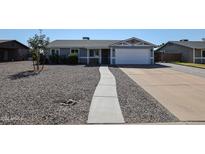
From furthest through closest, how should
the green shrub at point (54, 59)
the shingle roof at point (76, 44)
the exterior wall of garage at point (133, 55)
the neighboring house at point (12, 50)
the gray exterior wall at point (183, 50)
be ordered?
the neighboring house at point (12, 50)
the gray exterior wall at point (183, 50)
the shingle roof at point (76, 44)
the green shrub at point (54, 59)
the exterior wall of garage at point (133, 55)

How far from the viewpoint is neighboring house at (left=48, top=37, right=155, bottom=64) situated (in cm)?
3844

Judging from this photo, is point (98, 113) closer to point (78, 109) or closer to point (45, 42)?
point (78, 109)

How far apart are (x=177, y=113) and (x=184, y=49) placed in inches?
1558

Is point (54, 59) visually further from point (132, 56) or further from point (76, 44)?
point (132, 56)

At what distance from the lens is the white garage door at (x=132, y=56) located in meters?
38.4

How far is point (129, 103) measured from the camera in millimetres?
9750

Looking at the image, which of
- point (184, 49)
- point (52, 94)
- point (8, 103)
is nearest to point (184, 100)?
point (52, 94)

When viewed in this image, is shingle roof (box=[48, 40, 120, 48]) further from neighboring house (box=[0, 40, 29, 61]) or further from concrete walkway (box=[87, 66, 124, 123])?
concrete walkway (box=[87, 66, 124, 123])

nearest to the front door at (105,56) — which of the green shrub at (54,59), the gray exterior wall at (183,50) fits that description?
the green shrub at (54,59)

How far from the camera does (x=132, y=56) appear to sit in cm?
3853

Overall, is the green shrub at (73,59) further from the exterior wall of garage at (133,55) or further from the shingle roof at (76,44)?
the exterior wall of garage at (133,55)

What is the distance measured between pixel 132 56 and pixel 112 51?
277cm

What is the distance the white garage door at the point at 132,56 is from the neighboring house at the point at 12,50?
68.0ft

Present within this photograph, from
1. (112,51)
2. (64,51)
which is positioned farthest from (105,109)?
(64,51)
